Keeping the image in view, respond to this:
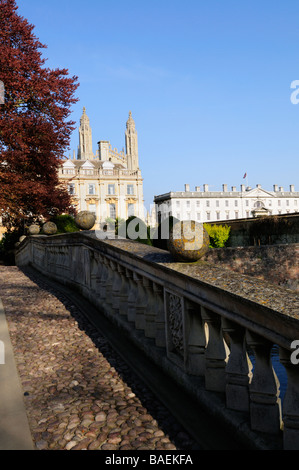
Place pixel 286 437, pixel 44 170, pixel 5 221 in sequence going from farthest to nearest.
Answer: pixel 5 221
pixel 44 170
pixel 286 437

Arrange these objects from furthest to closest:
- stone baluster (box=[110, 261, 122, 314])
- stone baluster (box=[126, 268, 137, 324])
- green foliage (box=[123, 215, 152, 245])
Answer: green foliage (box=[123, 215, 152, 245]) < stone baluster (box=[110, 261, 122, 314]) < stone baluster (box=[126, 268, 137, 324])

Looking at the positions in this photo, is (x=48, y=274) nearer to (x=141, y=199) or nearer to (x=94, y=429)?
(x=94, y=429)

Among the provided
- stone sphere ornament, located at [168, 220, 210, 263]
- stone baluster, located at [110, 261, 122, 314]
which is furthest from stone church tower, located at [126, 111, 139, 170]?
stone sphere ornament, located at [168, 220, 210, 263]

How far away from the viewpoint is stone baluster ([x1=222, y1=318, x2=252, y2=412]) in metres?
2.67

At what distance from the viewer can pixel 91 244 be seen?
661cm

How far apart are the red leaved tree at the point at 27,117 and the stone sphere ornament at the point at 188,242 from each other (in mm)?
10742

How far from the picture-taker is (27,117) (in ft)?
46.1

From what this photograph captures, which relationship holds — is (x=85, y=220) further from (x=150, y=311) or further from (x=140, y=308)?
(x=150, y=311)

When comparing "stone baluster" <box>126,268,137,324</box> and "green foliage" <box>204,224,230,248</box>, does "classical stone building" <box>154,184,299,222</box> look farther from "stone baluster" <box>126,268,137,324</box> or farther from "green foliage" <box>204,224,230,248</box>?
"stone baluster" <box>126,268,137,324</box>

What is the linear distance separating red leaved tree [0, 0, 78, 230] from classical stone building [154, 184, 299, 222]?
66067 mm

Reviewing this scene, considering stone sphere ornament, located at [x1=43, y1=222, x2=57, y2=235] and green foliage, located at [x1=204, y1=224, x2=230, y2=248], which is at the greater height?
stone sphere ornament, located at [x1=43, y1=222, x2=57, y2=235]

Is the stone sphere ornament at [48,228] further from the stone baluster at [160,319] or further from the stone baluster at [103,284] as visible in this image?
the stone baluster at [160,319]
